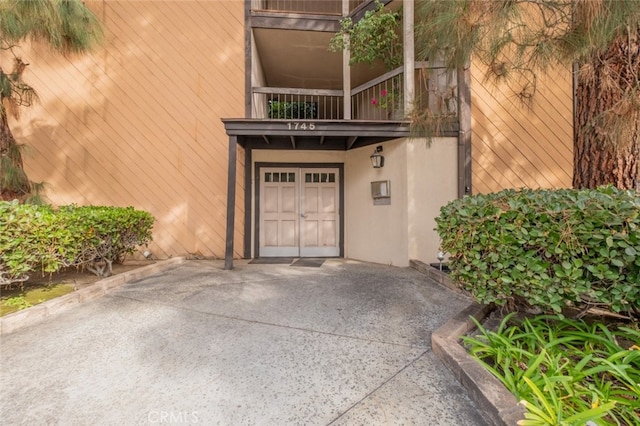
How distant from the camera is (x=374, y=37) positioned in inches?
196

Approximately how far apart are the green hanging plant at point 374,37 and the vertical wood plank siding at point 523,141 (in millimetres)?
1761

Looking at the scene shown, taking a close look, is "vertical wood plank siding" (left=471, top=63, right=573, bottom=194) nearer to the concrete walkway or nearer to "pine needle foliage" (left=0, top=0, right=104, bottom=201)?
the concrete walkway

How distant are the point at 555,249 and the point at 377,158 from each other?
11.7 feet

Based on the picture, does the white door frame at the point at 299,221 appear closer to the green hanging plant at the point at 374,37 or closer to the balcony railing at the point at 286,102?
the balcony railing at the point at 286,102

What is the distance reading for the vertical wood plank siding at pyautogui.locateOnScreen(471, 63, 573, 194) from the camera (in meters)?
5.01

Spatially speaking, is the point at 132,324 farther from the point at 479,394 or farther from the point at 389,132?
the point at 389,132

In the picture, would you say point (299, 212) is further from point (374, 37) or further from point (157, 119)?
point (374, 37)

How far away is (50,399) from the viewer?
1.59 m

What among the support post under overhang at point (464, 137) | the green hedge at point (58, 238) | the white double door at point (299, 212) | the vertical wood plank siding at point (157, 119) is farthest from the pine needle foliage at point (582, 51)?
the green hedge at point (58, 238)

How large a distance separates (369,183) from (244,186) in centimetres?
258

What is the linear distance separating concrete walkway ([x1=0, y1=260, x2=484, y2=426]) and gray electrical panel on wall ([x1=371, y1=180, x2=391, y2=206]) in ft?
6.83

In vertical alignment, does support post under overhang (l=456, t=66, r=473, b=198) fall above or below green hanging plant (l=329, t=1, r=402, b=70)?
below

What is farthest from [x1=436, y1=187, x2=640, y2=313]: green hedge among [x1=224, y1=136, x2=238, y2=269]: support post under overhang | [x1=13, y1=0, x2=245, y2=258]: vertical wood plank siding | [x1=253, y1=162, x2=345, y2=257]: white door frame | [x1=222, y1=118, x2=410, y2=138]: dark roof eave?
[x1=13, y1=0, x2=245, y2=258]: vertical wood plank siding

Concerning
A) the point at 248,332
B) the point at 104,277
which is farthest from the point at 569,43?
the point at 104,277
